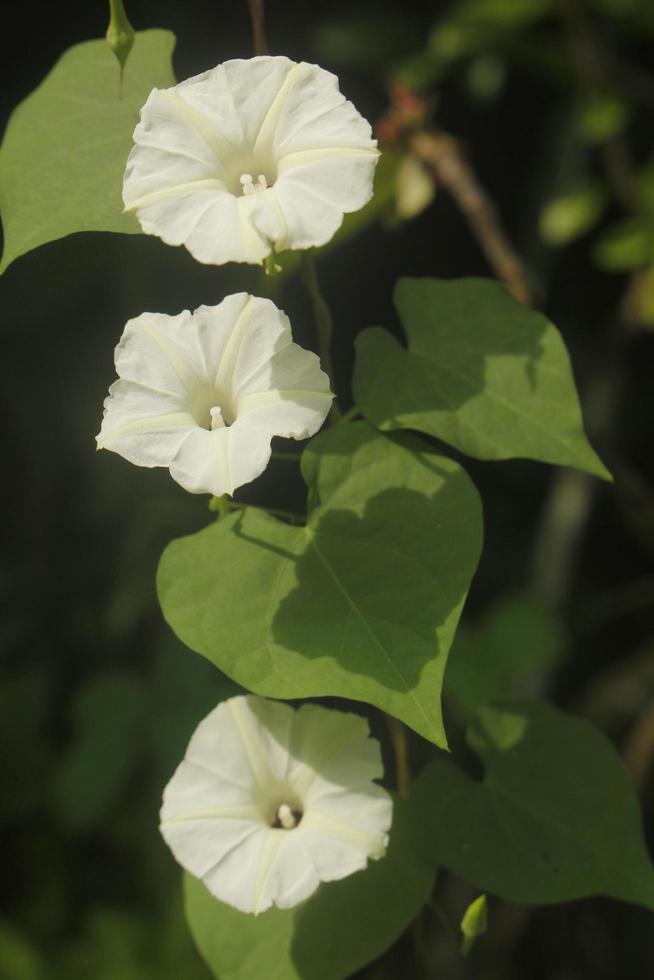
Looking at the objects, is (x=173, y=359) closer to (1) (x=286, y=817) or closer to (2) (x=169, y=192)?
(2) (x=169, y=192)

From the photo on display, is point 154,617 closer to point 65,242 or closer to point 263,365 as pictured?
point 65,242

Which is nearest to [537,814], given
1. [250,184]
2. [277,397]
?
[277,397]

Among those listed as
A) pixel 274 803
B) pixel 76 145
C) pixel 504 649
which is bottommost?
pixel 504 649

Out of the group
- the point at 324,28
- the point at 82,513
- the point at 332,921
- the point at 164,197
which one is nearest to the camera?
the point at 164,197

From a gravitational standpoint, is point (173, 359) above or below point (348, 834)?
above

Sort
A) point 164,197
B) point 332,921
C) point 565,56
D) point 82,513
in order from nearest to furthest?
point 164,197, point 332,921, point 565,56, point 82,513

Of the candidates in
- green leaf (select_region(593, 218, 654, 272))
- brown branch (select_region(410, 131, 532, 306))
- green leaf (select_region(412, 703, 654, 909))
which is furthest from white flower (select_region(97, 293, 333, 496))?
green leaf (select_region(593, 218, 654, 272))

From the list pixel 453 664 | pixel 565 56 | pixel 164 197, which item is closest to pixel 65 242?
pixel 164 197
